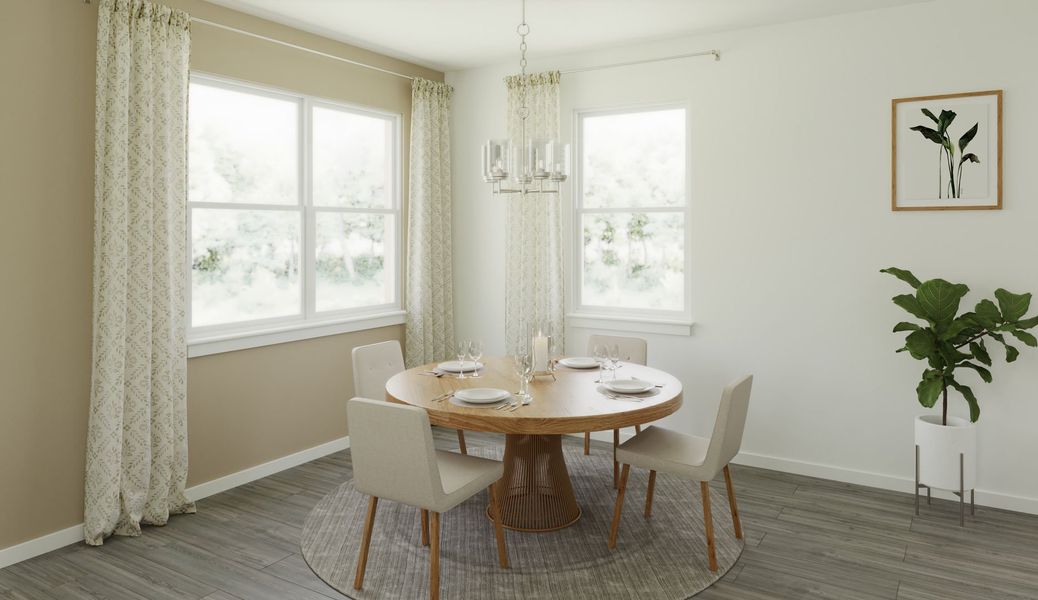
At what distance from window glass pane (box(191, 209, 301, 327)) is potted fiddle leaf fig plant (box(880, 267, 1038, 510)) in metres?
3.53

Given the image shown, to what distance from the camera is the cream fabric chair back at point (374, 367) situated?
3775 mm

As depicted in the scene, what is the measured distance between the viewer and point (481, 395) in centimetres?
304

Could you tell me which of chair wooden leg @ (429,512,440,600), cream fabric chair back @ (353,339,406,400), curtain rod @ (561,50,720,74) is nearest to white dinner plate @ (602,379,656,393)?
chair wooden leg @ (429,512,440,600)

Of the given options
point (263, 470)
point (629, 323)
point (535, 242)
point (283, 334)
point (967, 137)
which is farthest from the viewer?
point (535, 242)

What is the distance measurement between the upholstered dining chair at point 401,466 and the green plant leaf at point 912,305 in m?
2.44

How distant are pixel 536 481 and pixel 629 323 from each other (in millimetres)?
1624

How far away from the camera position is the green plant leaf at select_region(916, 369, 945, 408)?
3487 millimetres

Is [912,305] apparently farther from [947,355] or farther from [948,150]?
[948,150]

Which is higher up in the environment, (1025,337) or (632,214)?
(632,214)

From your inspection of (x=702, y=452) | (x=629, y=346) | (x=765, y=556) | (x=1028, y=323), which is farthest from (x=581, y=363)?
(x=1028, y=323)

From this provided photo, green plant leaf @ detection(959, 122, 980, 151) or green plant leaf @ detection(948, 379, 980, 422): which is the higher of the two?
green plant leaf @ detection(959, 122, 980, 151)

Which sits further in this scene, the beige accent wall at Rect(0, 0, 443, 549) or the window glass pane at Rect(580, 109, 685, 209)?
the window glass pane at Rect(580, 109, 685, 209)

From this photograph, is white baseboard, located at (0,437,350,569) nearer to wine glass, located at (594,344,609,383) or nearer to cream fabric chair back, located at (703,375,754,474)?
wine glass, located at (594,344,609,383)

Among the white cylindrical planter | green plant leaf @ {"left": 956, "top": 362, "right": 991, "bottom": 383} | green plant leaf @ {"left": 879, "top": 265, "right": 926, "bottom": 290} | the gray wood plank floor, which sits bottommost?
the gray wood plank floor
